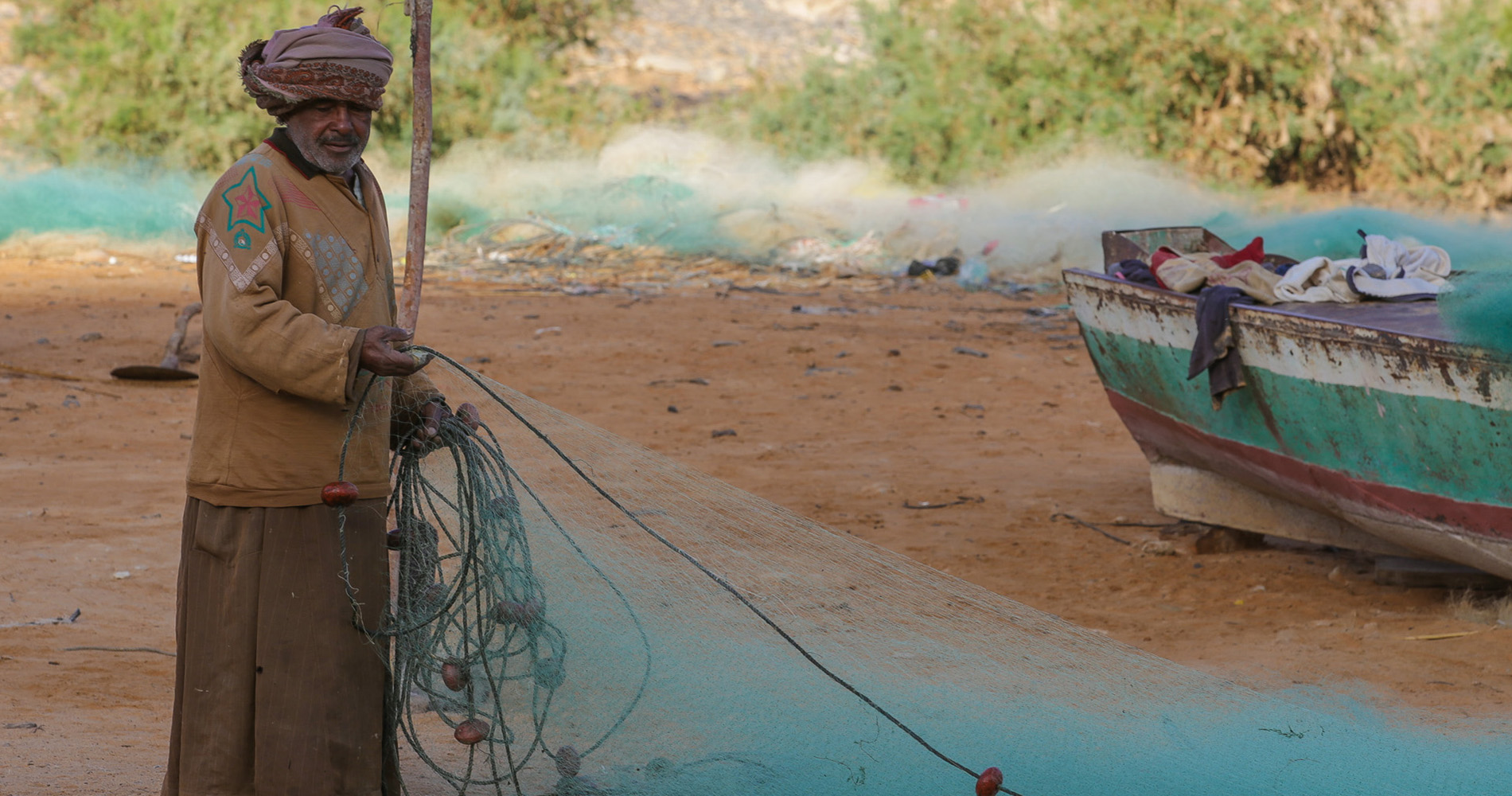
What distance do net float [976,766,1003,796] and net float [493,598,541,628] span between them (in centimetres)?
90

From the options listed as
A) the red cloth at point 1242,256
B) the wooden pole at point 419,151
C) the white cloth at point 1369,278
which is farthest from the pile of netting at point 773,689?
the red cloth at point 1242,256

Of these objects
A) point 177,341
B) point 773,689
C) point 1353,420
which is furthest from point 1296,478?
point 177,341

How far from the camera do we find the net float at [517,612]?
263 centimetres

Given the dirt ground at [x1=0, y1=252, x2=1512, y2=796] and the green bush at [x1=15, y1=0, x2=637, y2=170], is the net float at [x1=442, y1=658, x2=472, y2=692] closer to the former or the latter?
the dirt ground at [x1=0, y1=252, x2=1512, y2=796]

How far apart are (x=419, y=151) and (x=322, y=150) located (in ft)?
A: 5.68

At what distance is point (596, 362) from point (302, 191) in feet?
24.0

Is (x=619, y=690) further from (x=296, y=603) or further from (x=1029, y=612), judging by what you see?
(x=1029, y=612)

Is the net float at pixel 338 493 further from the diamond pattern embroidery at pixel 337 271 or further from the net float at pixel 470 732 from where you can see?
the net float at pixel 470 732

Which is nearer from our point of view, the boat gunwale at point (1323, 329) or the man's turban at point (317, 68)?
the man's turban at point (317, 68)

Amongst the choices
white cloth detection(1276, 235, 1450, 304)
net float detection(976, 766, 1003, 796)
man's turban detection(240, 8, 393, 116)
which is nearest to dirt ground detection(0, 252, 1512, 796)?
white cloth detection(1276, 235, 1450, 304)

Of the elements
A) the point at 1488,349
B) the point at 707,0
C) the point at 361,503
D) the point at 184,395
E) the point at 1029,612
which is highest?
the point at 707,0

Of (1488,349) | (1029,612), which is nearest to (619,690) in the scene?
(1029,612)

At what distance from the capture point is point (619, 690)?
2.86 meters

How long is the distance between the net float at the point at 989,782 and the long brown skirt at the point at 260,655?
3.73ft
